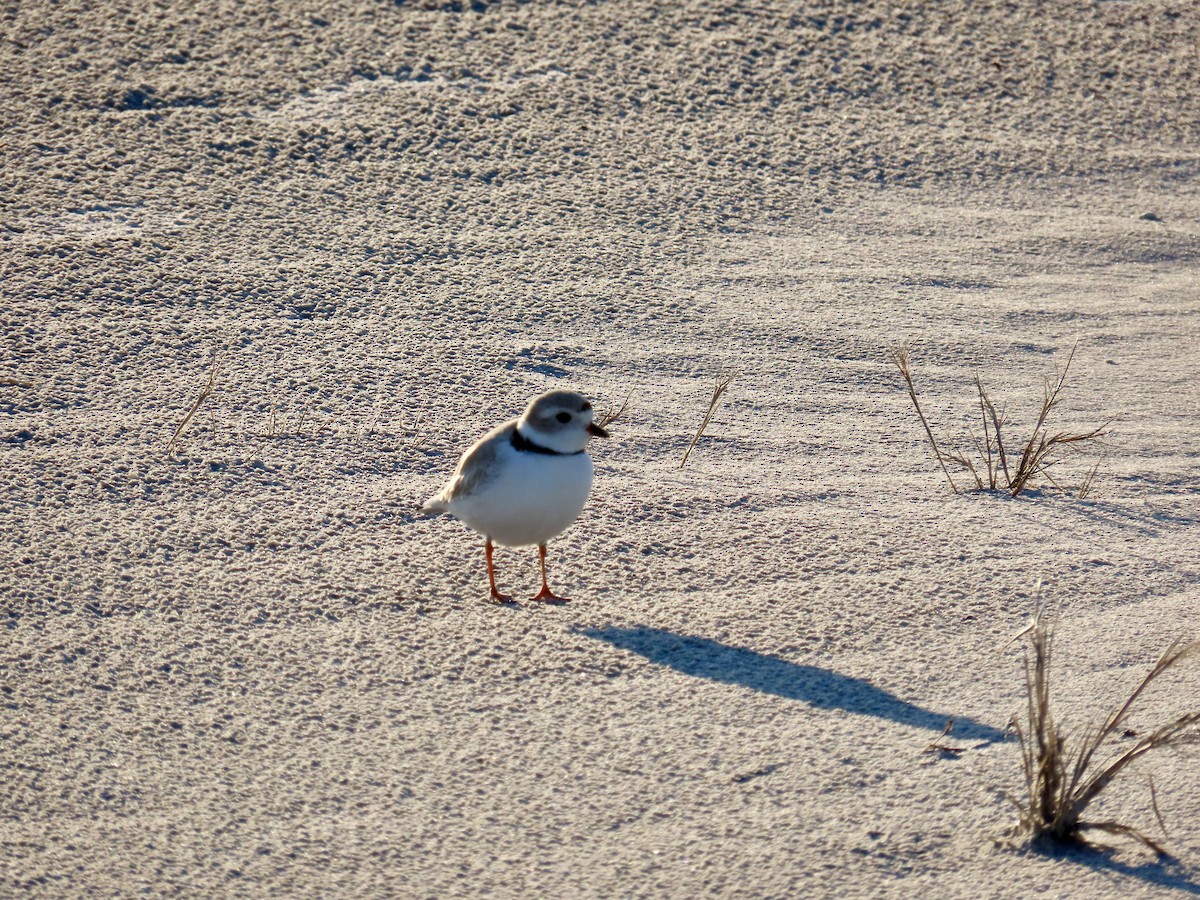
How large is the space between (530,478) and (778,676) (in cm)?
90

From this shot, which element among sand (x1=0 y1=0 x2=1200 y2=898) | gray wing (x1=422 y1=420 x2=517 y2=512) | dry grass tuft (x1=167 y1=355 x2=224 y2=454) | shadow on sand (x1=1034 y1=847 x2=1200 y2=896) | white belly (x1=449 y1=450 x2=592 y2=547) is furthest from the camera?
dry grass tuft (x1=167 y1=355 x2=224 y2=454)

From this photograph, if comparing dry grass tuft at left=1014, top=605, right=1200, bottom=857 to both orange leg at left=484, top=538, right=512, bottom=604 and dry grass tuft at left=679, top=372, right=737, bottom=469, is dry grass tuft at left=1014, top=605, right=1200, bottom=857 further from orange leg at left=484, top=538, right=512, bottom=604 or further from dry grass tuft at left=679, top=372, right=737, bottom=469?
dry grass tuft at left=679, top=372, right=737, bottom=469

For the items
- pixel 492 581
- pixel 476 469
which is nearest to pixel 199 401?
pixel 476 469

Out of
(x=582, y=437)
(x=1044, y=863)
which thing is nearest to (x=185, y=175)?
(x=582, y=437)

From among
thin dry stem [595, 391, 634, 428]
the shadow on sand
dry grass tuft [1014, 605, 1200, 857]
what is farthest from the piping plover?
the shadow on sand

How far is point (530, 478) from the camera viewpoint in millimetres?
3926

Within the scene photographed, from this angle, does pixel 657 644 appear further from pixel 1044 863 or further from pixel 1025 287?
pixel 1025 287

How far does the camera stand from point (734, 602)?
13.3 feet

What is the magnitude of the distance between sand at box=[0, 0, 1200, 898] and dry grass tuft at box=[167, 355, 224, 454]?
1.3 inches

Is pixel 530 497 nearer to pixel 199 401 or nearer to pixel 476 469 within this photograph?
pixel 476 469

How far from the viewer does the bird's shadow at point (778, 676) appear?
11.5 feet

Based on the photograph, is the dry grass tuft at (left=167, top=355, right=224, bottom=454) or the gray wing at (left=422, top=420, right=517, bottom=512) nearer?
the gray wing at (left=422, top=420, right=517, bottom=512)

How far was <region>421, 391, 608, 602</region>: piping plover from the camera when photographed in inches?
155

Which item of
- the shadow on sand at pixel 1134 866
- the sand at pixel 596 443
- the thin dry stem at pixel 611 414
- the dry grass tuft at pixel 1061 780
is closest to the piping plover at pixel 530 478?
the sand at pixel 596 443
